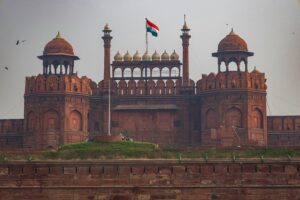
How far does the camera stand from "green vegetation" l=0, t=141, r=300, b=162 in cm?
4581

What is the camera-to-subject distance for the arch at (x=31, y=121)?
192 feet

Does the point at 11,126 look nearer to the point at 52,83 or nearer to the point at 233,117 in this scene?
the point at 52,83

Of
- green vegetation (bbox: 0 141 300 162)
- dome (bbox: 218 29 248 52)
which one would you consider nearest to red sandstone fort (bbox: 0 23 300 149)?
dome (bbox: 218 29 248 52)

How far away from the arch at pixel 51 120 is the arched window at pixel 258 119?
11.8 metres

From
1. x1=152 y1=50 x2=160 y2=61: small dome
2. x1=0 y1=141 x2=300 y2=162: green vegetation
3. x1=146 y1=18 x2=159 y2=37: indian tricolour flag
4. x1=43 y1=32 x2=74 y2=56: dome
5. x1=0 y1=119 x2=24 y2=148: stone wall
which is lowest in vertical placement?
x1=0 y1=141 x2=300 y2=162: green vegetation

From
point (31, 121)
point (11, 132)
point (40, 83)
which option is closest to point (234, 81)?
point (40, 83)

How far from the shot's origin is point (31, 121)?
193 ft

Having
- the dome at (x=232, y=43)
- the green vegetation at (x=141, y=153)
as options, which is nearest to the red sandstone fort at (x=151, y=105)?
the dome at (x=232, y=43)

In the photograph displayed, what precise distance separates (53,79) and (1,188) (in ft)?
48.6

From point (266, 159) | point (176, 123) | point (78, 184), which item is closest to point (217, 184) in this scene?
point (266, 159)

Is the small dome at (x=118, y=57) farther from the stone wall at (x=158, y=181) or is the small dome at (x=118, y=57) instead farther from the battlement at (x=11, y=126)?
the stone wall at (x=158, y=181)

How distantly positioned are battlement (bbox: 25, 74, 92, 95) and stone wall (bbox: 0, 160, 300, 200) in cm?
1393

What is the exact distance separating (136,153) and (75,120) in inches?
513

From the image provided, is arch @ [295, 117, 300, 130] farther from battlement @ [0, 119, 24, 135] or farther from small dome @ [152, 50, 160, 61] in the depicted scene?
battlement @ [0, 119, 24, 135]
